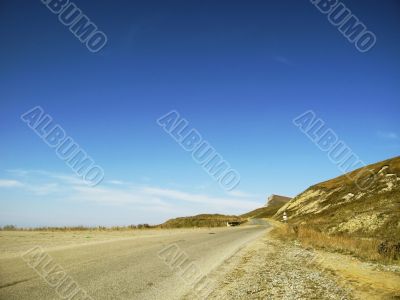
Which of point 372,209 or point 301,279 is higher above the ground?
point 372,209

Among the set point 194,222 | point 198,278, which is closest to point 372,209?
point 198,278

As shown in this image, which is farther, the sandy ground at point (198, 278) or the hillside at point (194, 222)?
the hillside at point (194, 222)

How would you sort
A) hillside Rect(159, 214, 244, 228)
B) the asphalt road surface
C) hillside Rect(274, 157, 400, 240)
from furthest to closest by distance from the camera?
hillside Rect(159, 214, 244, 228)
hillside Rect(274, 157, 400, 240)
the asphalt road surface

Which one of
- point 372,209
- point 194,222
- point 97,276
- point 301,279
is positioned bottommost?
point 194,222

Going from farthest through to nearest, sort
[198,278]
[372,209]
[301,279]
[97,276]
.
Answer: [372,209] < [301,279] < [198,278] < [97,276]

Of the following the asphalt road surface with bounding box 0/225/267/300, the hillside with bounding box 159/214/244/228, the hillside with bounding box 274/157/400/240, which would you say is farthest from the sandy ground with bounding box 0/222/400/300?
the hillside with bounding box 159/214/244/228

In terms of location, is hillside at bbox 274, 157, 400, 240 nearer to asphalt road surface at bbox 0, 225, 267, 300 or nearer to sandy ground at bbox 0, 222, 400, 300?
sandy ground at bbox 0, 222, 400, 300

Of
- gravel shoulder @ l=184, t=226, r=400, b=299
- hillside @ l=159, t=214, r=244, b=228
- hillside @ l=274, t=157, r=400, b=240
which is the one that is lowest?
hillside @ l=159, t=214, r=244, b=228

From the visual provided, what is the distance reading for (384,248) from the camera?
18188 mm

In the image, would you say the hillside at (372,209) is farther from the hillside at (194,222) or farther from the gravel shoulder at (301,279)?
the hillside at (194,222)

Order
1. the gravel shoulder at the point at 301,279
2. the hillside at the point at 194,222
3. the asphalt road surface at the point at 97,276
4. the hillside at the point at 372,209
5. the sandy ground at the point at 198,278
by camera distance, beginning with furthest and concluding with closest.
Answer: the hillside at the point at 194,222, the hillside at the point at 372,209, the gravel shoulder at the point at 301,279, the sandy ground at the point at 198,278, the asphalt road surface at the point at 97,276

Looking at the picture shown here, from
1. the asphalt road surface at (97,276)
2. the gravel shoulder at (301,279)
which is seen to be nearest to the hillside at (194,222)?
the gravel shoulder at (301,279)

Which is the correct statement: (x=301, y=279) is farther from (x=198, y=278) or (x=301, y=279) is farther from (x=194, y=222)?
(x=194, y=222)

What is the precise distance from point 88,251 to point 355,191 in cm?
4760
